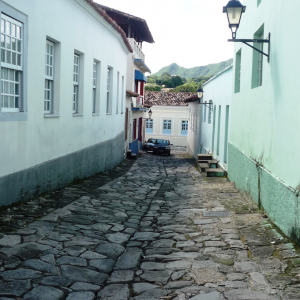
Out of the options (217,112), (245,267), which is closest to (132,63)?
(217,112)

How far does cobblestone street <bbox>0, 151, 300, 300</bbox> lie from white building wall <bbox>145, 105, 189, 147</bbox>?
3588cm

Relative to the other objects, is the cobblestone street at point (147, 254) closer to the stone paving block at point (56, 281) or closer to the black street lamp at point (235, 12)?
the stone paving block at point (56, 281)

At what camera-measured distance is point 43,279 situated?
440 centimetres

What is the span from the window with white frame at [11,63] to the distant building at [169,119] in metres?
37.2

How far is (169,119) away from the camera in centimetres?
4456

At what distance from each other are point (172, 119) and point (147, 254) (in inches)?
1547

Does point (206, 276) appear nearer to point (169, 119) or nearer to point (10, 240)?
point (10, 240)

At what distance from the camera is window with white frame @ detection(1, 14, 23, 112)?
6.69 metres

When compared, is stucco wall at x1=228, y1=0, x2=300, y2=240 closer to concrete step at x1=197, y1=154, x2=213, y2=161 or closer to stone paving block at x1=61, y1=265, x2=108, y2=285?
stone paving block at x1=61, y1=265, x2=108, y2=285

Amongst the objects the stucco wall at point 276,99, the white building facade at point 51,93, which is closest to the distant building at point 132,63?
the white building facade at point 51,93

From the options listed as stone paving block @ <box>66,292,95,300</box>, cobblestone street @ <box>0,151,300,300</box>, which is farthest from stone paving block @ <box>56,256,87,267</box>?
stone paving block @ <box>66,292,95,300</box>

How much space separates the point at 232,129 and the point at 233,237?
6045 millimetres

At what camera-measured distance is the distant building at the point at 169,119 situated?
145ft

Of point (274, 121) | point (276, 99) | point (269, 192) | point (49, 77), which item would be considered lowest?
point (269, 192)
